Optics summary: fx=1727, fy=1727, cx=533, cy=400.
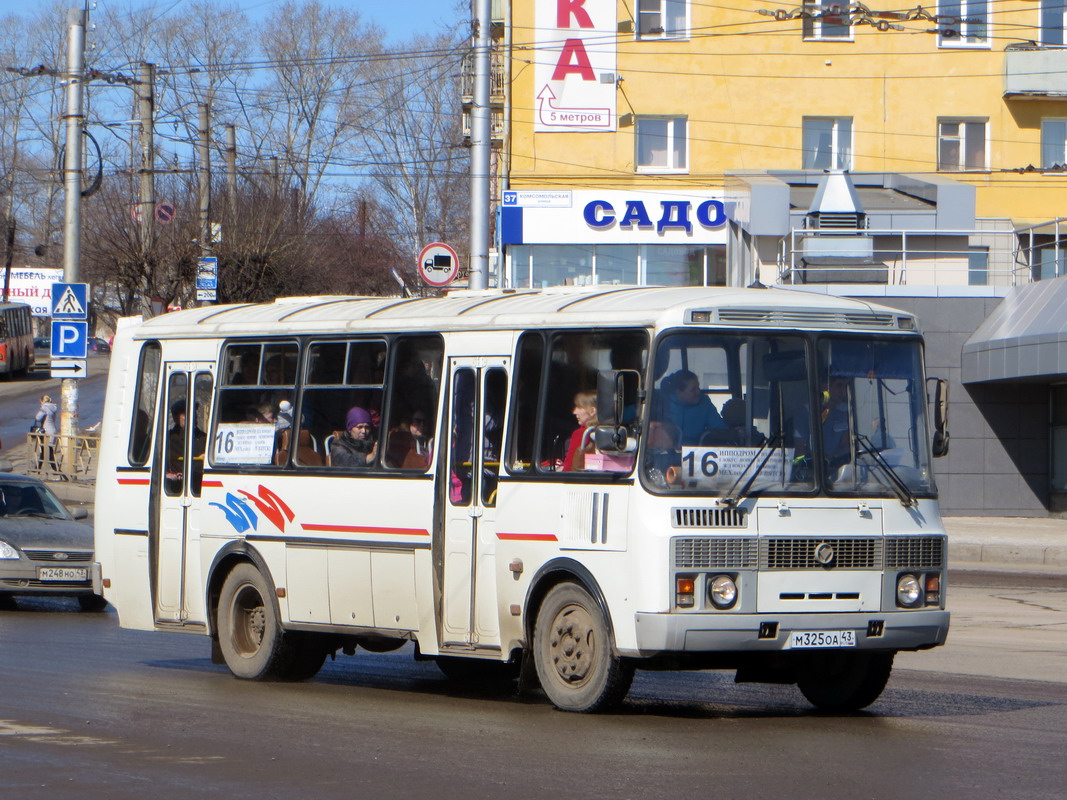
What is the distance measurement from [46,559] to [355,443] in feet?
24.0

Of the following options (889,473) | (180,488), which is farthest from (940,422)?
(180,488)

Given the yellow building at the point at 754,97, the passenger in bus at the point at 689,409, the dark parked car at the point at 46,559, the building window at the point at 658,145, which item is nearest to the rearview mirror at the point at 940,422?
the passenger in bus at the point at 689,409

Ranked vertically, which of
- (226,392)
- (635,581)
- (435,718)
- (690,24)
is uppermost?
(690,24)

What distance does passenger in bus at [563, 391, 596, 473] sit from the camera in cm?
984

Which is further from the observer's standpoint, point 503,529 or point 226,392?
point 226,392

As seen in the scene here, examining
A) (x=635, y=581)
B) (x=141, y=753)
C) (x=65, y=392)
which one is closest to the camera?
(x=141, y=753)

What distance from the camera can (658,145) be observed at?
148 feet

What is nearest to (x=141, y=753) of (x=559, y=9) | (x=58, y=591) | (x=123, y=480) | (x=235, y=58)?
(x=123, y=480)

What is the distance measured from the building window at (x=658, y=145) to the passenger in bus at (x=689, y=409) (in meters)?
36.1

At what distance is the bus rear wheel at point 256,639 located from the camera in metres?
11.9

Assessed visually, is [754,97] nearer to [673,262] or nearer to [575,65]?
[575,65]

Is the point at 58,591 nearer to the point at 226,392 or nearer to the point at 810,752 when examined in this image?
the point at 226,392

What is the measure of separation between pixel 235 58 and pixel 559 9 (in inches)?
962

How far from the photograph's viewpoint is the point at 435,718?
389 inches
